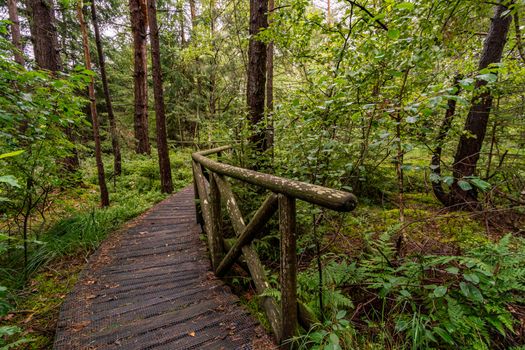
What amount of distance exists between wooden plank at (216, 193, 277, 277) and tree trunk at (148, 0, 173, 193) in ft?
19.9

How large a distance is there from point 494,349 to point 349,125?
279cm

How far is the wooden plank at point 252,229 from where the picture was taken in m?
1.98

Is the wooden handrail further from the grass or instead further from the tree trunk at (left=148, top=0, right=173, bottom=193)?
the tree trunk at (left=148, top=0, right=173, bottom=193)

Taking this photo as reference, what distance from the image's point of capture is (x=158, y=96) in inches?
298

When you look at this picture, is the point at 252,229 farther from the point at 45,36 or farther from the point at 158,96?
the point at 45,36

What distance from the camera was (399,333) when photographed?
2.06 meters

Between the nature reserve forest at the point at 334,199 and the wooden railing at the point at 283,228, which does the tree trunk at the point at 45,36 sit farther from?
the wooden railing at the point at 283,228

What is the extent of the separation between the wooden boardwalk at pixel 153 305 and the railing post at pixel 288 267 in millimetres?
298

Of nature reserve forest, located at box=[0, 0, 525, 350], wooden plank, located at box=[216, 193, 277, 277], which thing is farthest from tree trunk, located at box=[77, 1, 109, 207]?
wooden plank, located at box=[216, 193, 277, 277]

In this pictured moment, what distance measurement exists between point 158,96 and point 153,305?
6671 mm

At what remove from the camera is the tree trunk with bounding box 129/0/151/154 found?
858 centimetres

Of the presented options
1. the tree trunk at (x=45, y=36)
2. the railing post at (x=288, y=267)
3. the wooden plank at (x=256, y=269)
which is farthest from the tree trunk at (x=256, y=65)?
the tree trunk at (x=45, y=36)

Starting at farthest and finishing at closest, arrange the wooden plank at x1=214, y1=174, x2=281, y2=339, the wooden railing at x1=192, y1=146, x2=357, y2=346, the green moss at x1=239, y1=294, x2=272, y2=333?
1. the green moss at x1=239, y1=294, x2=272, y2=333
2. the wooden plank at x1=214, y1=174, x2=281, y2=339
3. the wooden railing at x1=192, y1=146, x2=357, y2=346

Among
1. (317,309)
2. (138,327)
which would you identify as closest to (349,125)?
(317,309)
